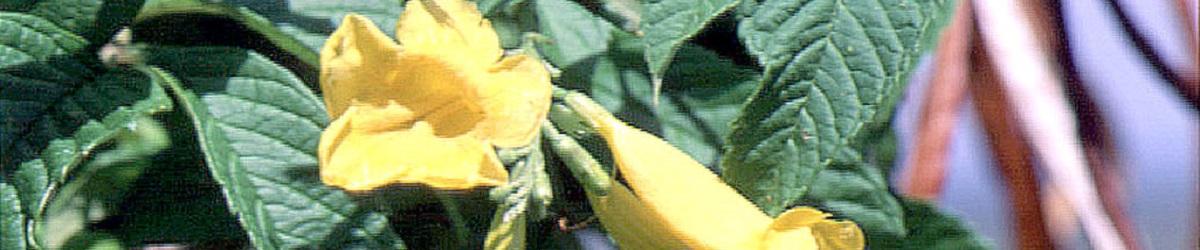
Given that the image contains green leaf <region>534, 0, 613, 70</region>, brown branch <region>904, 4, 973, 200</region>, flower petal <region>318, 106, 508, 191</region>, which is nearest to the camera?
flower petal <region>318, 106, 508, 191</region>

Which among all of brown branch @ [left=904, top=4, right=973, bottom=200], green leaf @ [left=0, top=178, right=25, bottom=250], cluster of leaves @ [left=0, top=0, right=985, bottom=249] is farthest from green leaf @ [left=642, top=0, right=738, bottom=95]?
brown branch @ [left=904, top=4, right=973, bottom=200]

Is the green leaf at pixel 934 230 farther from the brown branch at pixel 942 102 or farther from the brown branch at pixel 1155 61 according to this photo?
the brown branch at pixel 1155 61

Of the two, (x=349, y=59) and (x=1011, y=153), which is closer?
(x=349, y=59)

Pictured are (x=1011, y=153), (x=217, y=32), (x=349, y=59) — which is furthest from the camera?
(x=1011, y=153)

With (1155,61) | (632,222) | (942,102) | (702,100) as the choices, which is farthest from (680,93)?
(1155,61)

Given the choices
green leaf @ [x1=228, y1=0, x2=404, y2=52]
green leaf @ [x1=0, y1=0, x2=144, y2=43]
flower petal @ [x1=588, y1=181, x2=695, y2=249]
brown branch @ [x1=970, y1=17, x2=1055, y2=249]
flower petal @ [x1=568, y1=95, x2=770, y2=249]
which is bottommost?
brown branch @ [x1=970, y1=17, x2=1055, y2=249]

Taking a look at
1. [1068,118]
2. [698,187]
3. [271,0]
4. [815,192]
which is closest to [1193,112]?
[1068,118]

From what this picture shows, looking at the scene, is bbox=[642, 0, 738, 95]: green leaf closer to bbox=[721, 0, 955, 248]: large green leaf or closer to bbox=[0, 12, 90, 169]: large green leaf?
bbox=[721, 0, 955, 248]: large green leaf

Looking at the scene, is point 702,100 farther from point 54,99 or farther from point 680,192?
point 54,99

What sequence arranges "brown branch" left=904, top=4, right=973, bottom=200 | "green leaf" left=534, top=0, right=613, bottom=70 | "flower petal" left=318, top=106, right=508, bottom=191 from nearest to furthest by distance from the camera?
"flower petal" left=318, top=106, right=508, bottom=191
"green leaf" left=534, top=0, right=613, bottom=70
"brown branch" left=904, top=4, right=973, bottom=200
